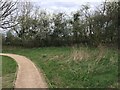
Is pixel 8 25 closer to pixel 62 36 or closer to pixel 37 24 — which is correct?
pixel 37 24

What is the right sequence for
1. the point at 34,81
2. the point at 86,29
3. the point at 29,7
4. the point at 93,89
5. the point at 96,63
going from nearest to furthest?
the point at 93,89
the point at 34,81
the point at 96,63
the point at 86,29
the point at 29,7

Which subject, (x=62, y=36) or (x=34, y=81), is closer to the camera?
(x=34, y=81)

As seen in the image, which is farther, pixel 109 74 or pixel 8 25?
pixel 8 25

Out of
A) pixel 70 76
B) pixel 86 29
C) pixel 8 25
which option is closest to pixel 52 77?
pixel 70 76

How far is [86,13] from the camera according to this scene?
48.1 meters

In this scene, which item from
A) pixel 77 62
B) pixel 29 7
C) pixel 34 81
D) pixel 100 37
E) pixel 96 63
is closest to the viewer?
pixel 34 81

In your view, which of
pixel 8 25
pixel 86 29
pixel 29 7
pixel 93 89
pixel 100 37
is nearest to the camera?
pixel 93 89

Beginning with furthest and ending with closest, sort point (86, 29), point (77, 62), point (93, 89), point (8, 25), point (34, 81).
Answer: point (8, 25) < point (86, 29) < point (77, 62) < point (34, 81) < point (93, 89)

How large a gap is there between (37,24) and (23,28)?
2623 mm

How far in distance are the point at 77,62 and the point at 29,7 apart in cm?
4069

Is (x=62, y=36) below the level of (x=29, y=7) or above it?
below

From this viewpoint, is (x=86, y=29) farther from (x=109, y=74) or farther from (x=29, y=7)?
(x=109, y=74)

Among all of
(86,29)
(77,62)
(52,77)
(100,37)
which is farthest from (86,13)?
(52,77)

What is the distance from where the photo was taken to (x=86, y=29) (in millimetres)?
42750
